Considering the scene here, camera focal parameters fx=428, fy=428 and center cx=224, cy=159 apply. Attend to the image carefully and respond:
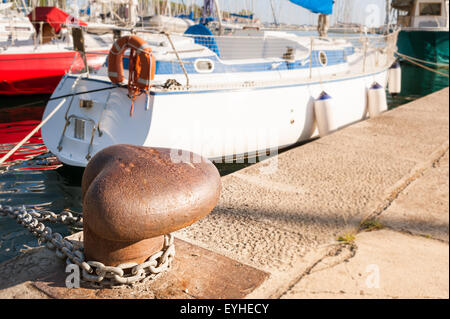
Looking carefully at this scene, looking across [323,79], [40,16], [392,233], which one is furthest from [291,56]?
[40,16]

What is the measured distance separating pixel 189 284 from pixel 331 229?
4.15 feet

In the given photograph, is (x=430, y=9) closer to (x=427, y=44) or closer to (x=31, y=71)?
(x=427, y=44)

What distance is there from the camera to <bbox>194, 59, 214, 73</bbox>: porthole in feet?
24.1

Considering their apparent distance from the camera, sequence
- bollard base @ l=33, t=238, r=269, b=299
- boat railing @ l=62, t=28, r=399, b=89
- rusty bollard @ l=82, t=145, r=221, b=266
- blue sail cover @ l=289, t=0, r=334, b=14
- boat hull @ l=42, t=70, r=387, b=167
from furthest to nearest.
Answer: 1. blue sail cover @ l=289, t=0, r=334, b=14
2. boat railing @ l=62, t=28, r=399, b=89
3. boat hull @ l=42, t=70, r=387, b=167
4. bollard base @ l=33, t=238, r=269, b=299
5. rusty bollard @ l=82, t=145, r=221, b=266

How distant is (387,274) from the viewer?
103 inches

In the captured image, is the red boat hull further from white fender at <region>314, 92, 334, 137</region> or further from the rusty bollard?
the rusty bollard

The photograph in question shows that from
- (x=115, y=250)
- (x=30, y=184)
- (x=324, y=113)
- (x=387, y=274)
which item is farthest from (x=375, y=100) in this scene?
(x=115, y=250)

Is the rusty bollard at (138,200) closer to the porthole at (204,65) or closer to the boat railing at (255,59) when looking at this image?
the boat railing at (255,59)

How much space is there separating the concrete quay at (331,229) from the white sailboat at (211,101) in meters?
1.84


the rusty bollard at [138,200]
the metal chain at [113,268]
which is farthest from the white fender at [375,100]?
the metal chain at [113,268]

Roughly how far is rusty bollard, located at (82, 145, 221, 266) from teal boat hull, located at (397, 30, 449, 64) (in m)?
28.1

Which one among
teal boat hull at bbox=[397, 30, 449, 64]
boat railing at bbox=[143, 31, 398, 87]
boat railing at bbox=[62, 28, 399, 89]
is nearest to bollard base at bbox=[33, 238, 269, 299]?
boat railing at bbox=[62, 28, 399, 89]

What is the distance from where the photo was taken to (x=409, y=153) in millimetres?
5207

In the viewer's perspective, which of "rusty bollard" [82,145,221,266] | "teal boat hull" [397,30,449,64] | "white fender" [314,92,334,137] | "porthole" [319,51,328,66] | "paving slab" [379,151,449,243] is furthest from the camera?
"teal boat hull" [397,30,449,64]
